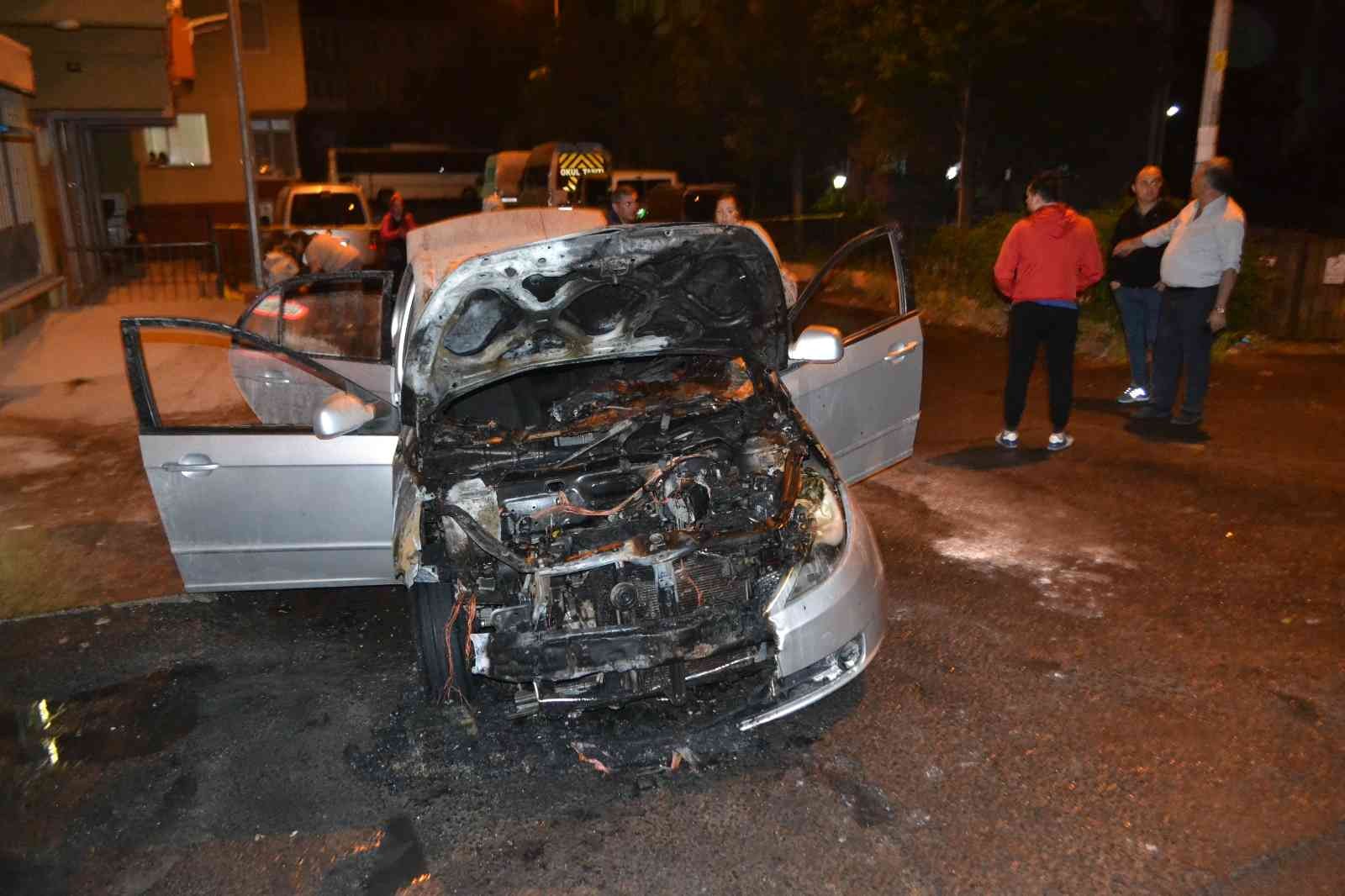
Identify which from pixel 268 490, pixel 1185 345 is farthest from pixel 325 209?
pixel 268 490

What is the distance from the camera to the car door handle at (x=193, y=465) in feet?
15.6

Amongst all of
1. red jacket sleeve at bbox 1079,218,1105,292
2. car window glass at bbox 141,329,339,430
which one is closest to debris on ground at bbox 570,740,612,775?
A: car window glass at bbox 141,329,339,430

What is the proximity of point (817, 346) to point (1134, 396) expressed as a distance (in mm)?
4604

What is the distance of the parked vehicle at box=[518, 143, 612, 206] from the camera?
2094cm

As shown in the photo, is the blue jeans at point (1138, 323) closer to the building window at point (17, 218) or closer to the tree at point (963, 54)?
the tree at point (963, 54)

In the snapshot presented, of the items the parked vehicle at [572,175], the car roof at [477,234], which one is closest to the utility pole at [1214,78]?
the car roof at [477,234]

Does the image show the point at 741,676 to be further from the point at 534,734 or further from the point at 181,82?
the point at 181,82

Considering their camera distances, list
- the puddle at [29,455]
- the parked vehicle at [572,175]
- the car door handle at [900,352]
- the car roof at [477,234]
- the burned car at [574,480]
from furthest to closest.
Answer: the parked vehicle at [572,175], the puddle at [29,455], the car door handle at [900,352], the car roof at [477,234], the burned car at [574,480]

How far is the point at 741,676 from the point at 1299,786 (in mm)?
1874

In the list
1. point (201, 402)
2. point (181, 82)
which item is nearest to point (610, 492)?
point (201, 402)

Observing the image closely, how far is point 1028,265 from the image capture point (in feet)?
23.5

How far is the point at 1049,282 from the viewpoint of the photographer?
279 inches

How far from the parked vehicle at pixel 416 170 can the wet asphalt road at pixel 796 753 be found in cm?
3176

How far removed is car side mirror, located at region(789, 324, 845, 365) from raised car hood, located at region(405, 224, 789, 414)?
300mm
